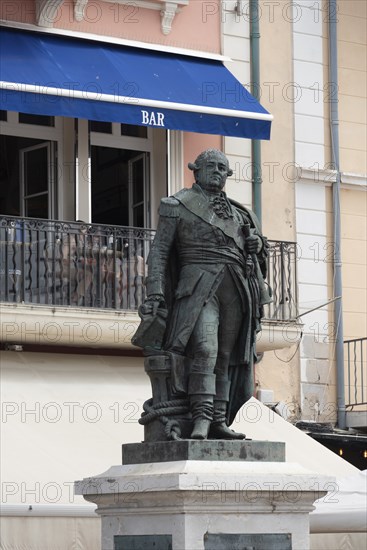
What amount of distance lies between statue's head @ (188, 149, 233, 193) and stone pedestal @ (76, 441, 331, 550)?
5.79 ft

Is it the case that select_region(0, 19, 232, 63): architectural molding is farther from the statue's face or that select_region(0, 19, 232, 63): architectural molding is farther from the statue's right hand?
the statue's right hand

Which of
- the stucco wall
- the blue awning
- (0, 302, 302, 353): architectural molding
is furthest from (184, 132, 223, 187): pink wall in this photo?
(0, 302, 302, 353): architectural molding

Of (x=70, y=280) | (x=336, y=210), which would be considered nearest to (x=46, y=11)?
(x=70, y=280)

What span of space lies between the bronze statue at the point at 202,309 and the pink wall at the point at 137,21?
775 centimetres

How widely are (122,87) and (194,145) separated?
168cm

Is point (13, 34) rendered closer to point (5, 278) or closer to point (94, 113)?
point (94, 113)

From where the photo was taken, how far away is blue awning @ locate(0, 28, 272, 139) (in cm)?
1856

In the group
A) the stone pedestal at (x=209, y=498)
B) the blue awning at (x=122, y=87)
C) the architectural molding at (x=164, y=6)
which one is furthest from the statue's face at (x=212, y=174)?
the architectural molding at (x=164, y=6)

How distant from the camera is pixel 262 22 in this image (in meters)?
21.5

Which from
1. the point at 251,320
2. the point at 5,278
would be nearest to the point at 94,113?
the point at 5,278

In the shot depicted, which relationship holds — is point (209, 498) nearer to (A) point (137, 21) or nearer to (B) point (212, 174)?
(B) point (212, 174)

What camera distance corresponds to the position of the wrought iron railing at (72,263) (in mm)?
18938

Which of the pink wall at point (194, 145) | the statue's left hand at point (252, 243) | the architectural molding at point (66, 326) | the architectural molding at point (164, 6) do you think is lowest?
the architectural molding at point (66, 326)

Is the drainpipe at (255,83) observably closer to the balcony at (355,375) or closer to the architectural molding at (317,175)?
the architectural molding at (317,175)
